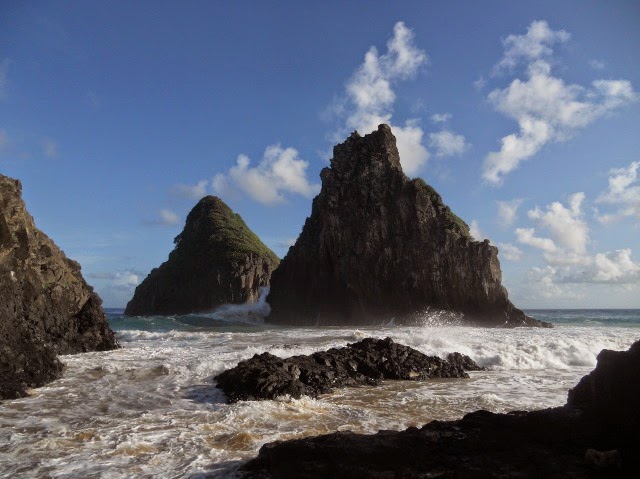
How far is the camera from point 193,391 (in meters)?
10.7

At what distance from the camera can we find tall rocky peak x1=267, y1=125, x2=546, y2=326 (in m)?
42.6

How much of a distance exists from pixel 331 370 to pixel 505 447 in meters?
7.92

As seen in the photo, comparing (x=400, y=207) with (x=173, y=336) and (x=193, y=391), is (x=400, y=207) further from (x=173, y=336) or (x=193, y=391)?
(x=193, y=391)

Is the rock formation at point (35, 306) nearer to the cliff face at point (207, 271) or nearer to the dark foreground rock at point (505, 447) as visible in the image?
the dark foreground rock at point (505, 447)

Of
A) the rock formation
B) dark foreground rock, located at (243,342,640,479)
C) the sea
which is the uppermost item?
the rock formation

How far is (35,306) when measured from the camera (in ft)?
47.7

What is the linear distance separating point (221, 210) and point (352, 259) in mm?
52505

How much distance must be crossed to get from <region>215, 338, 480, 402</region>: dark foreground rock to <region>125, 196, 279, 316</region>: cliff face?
197ft

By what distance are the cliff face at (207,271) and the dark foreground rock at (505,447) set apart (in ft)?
224

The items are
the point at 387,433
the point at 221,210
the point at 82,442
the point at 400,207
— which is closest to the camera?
the point at 387,433

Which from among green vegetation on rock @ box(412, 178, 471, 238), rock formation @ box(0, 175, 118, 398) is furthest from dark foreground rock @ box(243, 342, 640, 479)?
green vegetation on rock @ box(412, 178, 471, 238)

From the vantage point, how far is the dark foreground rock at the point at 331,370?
1016 centimetres

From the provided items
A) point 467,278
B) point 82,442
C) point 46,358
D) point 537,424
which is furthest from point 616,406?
point 467,278

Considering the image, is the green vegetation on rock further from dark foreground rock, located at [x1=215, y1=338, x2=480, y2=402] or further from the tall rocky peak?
dark foreground rock, located at [x1=215, y1=338, x2=480, y2=402]
